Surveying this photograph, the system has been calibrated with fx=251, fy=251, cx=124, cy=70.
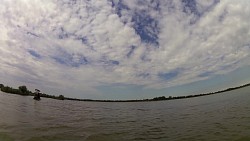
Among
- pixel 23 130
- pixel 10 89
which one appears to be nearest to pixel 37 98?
pixel 10 89

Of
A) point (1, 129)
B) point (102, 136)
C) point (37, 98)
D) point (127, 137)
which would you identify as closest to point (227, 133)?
point (127, 137)

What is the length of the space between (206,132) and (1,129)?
1163cm

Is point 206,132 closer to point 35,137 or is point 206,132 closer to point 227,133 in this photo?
point 227,133

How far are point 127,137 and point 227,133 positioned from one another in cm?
555

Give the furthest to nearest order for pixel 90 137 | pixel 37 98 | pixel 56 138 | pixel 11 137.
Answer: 1. pixel 37 98
2. pixel 90 137
3. pixel 56 138
4. pixel 11 137

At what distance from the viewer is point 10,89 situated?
287ft

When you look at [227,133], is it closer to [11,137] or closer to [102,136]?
[102,136]

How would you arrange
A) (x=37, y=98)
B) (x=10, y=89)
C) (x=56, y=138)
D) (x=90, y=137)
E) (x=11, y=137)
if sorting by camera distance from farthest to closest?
(x=10, y=89), (x=37, y=98), (x=90, y=137), (x=56, y=138), (x=11, y=137)

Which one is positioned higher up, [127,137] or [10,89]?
[10,89]

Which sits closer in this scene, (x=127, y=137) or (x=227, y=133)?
(x=227, y=133)

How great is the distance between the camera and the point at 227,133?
13609mm

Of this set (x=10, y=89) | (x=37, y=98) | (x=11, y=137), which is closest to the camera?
(x=11, y=137)

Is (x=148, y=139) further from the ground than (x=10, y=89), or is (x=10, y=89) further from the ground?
(x=10, y=89)

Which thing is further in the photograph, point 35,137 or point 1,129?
point 1,129
